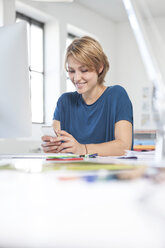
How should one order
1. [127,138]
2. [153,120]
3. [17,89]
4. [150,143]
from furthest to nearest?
[150,143]
[127,138]
[17,89]
[153,120]

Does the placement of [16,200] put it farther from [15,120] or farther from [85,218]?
[15,120]

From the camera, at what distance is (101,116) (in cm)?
143

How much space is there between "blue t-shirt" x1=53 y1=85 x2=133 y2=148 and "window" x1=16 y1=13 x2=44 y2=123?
10.0 ft

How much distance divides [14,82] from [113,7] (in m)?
4.83

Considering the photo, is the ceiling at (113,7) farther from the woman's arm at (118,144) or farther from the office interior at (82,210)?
the office interior at (82,210)

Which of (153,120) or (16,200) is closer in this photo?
(16,200)

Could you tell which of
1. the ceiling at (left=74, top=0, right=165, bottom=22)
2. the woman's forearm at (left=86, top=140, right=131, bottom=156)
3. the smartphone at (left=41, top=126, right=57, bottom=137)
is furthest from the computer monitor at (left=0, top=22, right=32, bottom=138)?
the ceiling at (left=74, top=0, right=165, bottom=22)

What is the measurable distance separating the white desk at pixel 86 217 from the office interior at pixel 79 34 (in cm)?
295

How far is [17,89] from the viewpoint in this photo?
849 millimetres

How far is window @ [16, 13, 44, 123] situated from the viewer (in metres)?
4.52

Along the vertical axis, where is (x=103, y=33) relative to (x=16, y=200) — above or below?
above

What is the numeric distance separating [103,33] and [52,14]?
1.44 meters

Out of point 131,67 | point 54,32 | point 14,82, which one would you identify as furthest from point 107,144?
point 131,67

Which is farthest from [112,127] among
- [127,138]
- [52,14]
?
[52,14]
